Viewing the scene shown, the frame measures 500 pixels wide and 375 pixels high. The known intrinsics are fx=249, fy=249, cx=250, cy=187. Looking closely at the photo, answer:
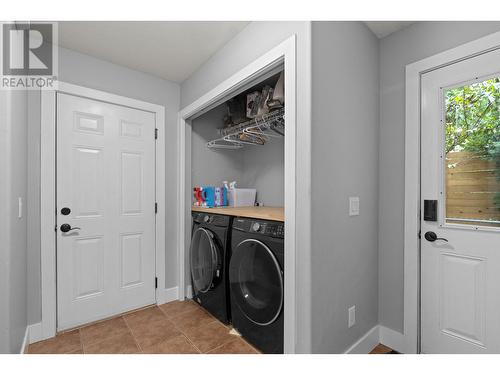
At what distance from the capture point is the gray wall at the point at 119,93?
1910 millimetres

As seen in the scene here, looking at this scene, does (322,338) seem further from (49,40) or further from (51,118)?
(49,40)

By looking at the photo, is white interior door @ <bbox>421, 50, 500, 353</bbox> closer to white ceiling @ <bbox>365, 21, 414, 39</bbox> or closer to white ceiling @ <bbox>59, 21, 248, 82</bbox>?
white ceiling @ <bbox>365, 21, 414, 39</bbox>

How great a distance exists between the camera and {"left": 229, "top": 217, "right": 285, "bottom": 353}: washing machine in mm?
1569

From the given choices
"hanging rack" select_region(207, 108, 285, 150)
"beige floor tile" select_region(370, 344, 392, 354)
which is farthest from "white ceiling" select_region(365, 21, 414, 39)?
"beige floor tile" select_region(370, 344, 392, 354)

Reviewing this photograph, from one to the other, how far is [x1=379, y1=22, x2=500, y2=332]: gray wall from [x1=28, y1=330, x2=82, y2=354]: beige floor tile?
2.30m

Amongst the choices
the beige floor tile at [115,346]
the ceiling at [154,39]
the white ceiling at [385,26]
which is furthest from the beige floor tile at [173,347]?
the white ceiling at [385,26]

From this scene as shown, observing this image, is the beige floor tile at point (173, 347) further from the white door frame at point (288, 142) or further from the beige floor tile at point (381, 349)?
the beige floor tile at point (381, 349)

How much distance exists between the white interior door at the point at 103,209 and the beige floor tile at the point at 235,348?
1038 mm

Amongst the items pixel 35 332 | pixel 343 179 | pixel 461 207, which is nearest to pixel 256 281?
pixel 343 179

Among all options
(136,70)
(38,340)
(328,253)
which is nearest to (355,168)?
(328,253)

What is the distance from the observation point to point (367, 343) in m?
1.73

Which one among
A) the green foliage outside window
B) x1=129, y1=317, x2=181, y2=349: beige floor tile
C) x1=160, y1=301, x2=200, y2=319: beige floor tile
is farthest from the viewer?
x1=160, y1=301, x2=200, y2=319: beige floor tile

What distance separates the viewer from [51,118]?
198 centimetres
